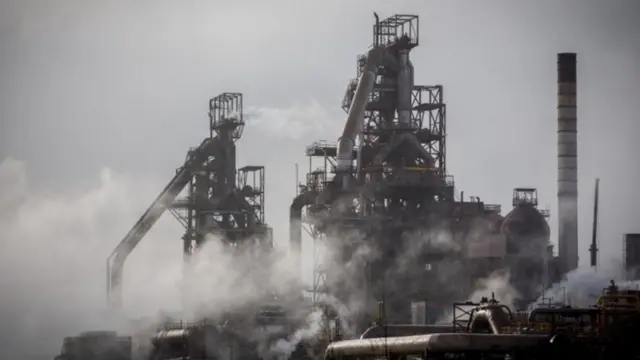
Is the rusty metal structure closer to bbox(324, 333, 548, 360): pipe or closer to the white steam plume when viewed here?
bbox(324, 333, 548, 360): pipe

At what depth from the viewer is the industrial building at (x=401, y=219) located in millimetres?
107000

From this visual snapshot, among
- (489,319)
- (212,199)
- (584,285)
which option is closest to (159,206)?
(212,199)

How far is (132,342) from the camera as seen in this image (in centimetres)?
10744

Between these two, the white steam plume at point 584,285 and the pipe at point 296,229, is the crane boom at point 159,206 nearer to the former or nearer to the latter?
the pipe at point 296,229

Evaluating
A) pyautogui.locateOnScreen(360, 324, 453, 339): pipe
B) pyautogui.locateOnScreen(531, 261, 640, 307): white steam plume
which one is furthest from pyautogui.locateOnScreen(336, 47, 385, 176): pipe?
pyautogui.locateOnScreen(360, 324, 453, 339): pipe

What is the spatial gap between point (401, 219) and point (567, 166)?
12283 mm

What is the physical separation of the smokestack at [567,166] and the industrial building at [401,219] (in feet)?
0.52

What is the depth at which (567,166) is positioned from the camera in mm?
107875

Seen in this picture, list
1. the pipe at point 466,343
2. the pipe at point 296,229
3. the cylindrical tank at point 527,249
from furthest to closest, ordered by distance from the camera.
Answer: the pipe at point 296,229
the cylindrical tank at point 527,249
the pipe at point 466,343

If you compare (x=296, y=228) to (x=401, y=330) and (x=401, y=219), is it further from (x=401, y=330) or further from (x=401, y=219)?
(x=401, y=330)

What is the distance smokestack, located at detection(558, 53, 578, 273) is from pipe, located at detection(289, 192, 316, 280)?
69.5 ft

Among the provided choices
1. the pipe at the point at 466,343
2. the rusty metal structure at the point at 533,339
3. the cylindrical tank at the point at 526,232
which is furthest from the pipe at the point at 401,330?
the cylindrical tank at the point at 526,232

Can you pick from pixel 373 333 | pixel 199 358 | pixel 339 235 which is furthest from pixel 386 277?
pixel 373 333

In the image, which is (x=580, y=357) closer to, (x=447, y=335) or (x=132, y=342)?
(x=447, y=335)
